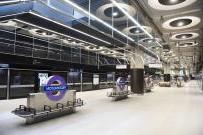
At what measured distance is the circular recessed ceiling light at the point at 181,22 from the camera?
32.2 feet

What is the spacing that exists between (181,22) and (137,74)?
238 inches

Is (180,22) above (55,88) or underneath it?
above

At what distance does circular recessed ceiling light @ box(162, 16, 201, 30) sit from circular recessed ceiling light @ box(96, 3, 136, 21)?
2672mm

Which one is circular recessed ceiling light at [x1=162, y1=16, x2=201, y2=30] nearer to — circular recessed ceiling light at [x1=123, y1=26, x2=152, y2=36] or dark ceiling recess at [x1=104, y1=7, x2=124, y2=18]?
circular recessed ceiling light at [x1=123, y1=26, x2=152, y2=36]

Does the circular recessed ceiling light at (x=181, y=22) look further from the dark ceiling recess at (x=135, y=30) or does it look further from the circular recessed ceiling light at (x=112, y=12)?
the circular recessed ceiling light at (x=112, y=12)

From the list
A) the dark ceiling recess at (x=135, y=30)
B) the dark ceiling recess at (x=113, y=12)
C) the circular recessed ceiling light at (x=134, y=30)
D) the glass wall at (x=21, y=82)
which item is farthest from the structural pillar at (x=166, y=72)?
the dark ceiling recess at (x=113, y=12)

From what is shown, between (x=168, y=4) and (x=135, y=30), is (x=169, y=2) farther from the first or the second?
(x=135, y=30)

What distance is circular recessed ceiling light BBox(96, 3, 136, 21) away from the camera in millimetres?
7868

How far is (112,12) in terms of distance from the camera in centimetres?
914

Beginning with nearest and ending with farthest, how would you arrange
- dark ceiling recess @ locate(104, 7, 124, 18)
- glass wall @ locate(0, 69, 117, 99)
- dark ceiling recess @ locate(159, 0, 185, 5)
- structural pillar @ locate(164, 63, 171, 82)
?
dark ceiling recess @ locate(159, 0, 185, 5), dark ceiling recess @ locate(104, 7, 124, 18), glass wall @ locate(0, 69, 117, 99), structural pillar @ locate(164, 63, 171, 82)

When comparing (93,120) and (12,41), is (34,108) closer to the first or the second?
(93,120)

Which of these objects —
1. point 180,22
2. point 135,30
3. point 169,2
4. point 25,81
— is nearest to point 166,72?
point 135,30

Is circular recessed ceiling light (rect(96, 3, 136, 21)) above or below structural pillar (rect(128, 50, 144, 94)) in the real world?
above

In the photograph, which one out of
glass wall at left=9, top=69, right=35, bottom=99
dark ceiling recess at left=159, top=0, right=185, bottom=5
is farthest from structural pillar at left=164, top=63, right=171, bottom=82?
dark ceiling recess at left=159, top=0, right=185, bottom=5
